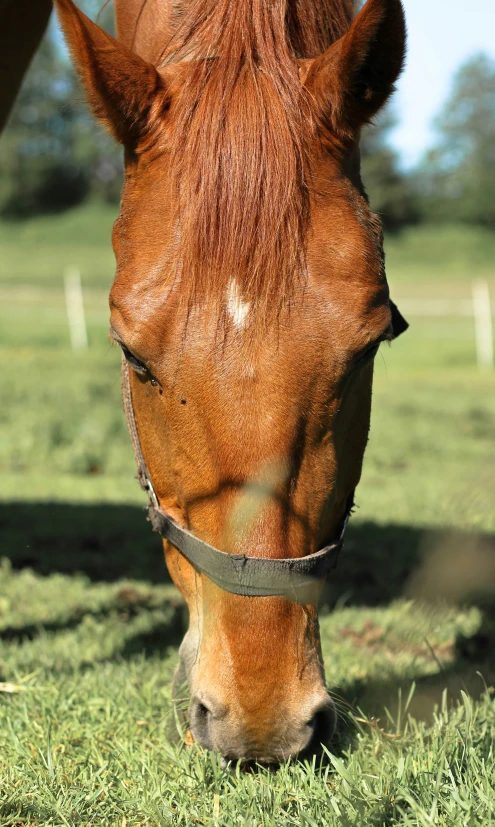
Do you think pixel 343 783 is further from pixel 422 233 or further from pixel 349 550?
pixel 422 233

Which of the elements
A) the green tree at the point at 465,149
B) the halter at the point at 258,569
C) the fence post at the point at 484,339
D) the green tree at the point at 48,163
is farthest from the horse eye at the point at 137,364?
the green tree at the point at 465,149

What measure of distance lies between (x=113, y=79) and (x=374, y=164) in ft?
144

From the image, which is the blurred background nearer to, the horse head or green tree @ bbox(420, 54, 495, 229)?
the horse head

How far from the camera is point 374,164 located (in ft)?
143

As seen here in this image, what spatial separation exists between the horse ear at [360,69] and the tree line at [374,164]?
4018 centimetres

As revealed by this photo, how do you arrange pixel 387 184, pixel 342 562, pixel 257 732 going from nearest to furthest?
1. pixel 257 732
2. pixel 342 562
3. pixel 387 184

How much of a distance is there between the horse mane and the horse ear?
2.7 inches

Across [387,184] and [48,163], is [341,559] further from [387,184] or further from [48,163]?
[48,163]

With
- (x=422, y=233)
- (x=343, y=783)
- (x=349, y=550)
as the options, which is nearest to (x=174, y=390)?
(x=343, y=783)

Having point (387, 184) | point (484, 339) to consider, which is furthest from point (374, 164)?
point (484, 339)

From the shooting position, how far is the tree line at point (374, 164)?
146 feet

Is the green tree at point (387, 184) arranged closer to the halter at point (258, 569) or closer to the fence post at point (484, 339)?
the fence post at point (484, 339)

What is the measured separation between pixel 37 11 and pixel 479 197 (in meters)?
51.7

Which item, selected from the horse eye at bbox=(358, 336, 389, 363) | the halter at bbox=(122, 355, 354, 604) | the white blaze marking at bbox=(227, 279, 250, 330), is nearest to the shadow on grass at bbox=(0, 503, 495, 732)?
the halter at bbox=(122, 355, 354, 604)
